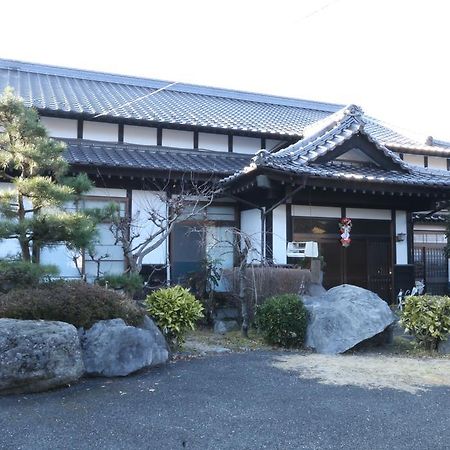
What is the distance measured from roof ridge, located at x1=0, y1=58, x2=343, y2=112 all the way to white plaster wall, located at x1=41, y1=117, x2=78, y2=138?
6.27 m

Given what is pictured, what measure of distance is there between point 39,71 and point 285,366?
1560cm

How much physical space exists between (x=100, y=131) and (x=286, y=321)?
773 centimetres

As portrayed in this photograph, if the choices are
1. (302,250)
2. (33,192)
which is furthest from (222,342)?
(33,192)

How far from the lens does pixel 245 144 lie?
14.7 meters

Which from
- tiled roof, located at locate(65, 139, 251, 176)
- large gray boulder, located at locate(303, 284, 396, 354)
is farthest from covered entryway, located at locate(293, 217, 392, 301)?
large gray boulder, located at locate(303, 284, 396, 354)

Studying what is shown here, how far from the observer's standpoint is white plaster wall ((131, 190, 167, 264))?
473 inches

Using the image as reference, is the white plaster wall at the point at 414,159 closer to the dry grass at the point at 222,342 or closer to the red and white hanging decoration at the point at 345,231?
the red and white hanging decoration at the point at 345,231

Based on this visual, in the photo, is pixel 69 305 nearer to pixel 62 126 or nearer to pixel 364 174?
pixel 62 126

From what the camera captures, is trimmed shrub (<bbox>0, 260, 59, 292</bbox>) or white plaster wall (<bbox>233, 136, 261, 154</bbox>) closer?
trimmed shrub (<bbox>0, 260, 59, 292</bbox>)

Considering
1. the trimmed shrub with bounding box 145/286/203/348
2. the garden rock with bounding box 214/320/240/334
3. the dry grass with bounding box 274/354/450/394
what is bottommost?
the dry grass with bounding box 274/354/450/394

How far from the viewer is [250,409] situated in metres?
4.86

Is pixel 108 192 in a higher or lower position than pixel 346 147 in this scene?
lower

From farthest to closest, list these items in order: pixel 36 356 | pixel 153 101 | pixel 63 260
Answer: pixel 153 101, pixel 63 260, pixel 36 356

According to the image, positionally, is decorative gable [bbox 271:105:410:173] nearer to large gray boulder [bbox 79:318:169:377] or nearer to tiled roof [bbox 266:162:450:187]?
tiled roof [bbox 266:162:450:187]
